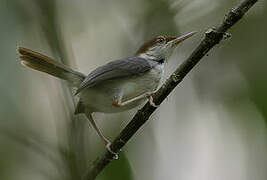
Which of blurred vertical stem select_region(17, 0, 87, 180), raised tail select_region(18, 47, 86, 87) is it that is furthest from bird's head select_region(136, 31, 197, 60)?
blurred vertical stem select_region(17, 0, 87, 180)

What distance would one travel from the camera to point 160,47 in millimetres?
3822

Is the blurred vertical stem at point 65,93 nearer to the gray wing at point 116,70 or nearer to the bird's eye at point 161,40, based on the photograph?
the gray wing at point 116,70

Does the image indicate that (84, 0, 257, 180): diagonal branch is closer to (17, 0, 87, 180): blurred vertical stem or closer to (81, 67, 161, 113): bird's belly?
(17, 0, 87, 180): blurred vertical stem

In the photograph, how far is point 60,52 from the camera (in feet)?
7.54

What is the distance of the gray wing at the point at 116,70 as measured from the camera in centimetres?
320

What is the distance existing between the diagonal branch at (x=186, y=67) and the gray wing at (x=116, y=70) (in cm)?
70

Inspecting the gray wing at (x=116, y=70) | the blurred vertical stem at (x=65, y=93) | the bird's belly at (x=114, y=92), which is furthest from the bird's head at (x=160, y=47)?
the blurred vertical stem at (x=65, y=93)

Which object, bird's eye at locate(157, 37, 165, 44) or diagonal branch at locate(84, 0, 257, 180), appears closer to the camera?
diagonal branch at locate(84, 0, 257, 180)

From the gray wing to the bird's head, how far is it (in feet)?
0.81

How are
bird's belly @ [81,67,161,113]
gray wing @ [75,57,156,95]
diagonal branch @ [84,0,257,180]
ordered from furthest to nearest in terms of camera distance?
1. bird's belly @ [81,67,161,113]
2. gray wing @ [75,57,156,95]
3. diagonal branch @ [84,0,257,180]

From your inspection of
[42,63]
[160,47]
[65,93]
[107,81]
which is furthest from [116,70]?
[65,93]

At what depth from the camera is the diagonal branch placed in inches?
87.3

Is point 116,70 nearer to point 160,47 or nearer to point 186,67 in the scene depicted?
point 160,47

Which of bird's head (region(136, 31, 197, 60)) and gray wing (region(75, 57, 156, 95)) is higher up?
bird's head (region(136, 31, 197, 60))
